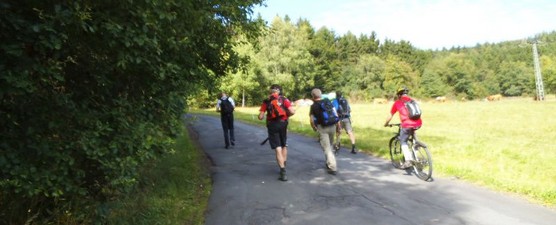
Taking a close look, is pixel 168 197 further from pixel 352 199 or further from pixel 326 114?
pixel 326 114

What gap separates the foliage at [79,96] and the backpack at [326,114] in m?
4.53

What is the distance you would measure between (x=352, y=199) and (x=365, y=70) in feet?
276

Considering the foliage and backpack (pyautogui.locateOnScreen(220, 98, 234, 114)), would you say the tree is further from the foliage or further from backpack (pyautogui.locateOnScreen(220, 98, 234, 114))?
the foliage

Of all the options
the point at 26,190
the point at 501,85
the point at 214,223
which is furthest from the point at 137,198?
the point at 501,85

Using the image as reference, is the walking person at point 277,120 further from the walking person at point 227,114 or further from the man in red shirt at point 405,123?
the walking person at point 227,114

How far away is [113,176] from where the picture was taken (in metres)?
4.36

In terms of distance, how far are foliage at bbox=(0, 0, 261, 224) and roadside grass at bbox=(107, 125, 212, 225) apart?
1.77 ft

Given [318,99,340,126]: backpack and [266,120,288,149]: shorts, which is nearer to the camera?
[266,120,288,149]: shorts

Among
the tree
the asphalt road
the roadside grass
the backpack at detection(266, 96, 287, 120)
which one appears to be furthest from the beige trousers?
the tree

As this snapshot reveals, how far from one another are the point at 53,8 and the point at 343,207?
15.4 ft

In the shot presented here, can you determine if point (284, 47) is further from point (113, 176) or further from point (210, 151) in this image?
point (113, 176)

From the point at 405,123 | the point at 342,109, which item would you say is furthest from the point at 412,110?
the point at 342,109

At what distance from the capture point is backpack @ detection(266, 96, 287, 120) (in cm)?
884

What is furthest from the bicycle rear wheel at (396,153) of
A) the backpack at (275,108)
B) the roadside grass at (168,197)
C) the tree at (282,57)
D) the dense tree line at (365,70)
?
the tree at (282,57)
